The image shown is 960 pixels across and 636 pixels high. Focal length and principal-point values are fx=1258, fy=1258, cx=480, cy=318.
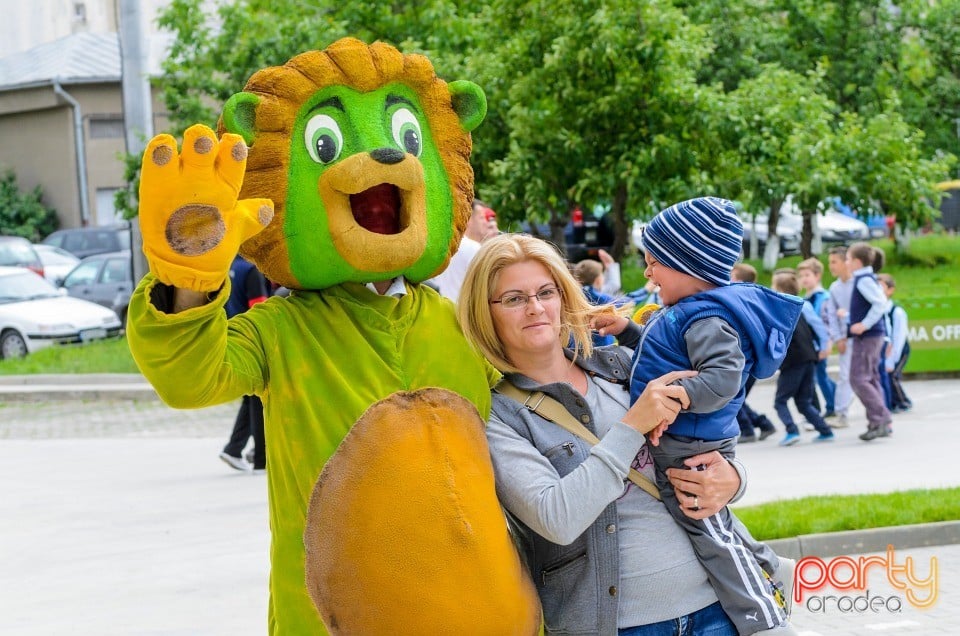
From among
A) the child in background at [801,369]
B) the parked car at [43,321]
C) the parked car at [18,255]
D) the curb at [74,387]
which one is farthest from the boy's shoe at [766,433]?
the parked car at [18,255]

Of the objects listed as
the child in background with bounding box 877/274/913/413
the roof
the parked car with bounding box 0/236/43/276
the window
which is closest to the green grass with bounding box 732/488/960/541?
the child in background with bounding box 877/274/913/413

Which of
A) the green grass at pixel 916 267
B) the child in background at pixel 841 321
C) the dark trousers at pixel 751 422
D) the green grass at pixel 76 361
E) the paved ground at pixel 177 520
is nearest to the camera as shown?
the paved ground at pixel 177 520

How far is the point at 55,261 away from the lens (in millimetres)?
28516

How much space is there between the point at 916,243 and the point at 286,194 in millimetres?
29235

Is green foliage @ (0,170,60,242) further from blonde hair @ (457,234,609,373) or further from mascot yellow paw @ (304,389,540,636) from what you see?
mascot yellow paw @ (304,389,540,636)

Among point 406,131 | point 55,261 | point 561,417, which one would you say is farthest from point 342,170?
point 55,261

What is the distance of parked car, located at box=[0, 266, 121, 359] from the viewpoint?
66.0 ft

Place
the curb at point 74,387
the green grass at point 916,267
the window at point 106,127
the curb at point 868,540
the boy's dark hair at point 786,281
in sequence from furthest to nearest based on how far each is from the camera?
the window at point 106,127
the green grass at point 916,267
the curb at point 74,387
the boy's dark hair at point 786,281
the curb at point 868,540

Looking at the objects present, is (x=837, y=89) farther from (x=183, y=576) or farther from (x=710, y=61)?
(x=183, y=576)

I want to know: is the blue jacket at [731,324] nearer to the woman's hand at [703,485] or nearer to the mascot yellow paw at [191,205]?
the woman's hand at [703,485]

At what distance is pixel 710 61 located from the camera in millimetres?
23781

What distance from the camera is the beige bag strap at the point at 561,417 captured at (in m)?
3.15

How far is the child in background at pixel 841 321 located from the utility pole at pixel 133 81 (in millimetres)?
10045

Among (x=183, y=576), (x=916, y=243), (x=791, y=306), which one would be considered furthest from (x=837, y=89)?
(x=791, y=306)
